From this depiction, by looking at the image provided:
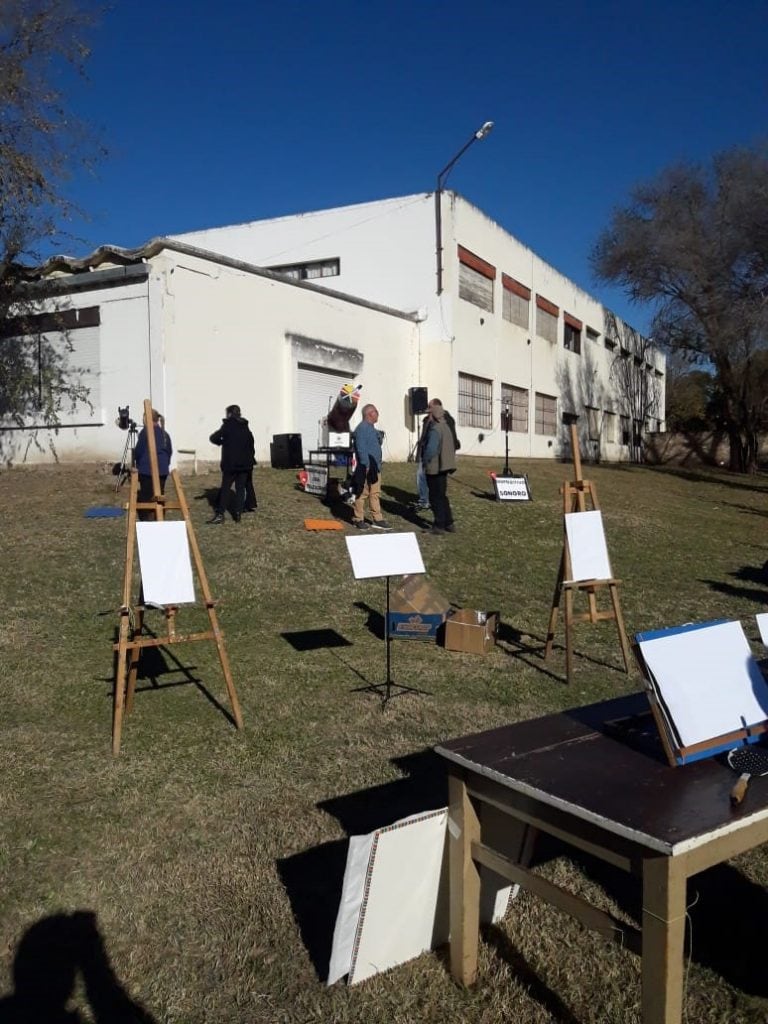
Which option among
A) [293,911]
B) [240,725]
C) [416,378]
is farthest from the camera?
[416,378]

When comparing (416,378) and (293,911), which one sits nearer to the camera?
(293,911)

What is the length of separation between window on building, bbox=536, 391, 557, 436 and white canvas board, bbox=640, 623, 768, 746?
84.8ft

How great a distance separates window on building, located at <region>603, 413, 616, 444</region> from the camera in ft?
115

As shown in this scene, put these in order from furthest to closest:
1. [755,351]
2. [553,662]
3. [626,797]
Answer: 1. [755,351]
2. [553,662]
3. [626,797]

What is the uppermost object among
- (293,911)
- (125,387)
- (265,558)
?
(125,387)

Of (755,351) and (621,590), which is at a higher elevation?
(755,351)

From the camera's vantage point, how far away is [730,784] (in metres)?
2.32

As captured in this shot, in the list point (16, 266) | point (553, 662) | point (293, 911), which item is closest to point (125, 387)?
point (16, 266)

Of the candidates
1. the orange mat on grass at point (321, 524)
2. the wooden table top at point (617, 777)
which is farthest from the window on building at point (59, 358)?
the wooden table top at point (617, 777)

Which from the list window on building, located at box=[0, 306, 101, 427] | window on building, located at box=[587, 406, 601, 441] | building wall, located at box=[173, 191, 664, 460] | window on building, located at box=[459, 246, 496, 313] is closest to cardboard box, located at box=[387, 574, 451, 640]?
window on building, located at box=[0, 306, 101, 427]

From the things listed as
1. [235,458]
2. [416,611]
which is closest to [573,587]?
[416,611]

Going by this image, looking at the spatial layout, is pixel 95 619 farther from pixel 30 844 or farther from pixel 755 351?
pixel 755 351

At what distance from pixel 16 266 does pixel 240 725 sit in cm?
1439

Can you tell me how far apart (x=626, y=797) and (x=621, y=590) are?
25.1 feet
